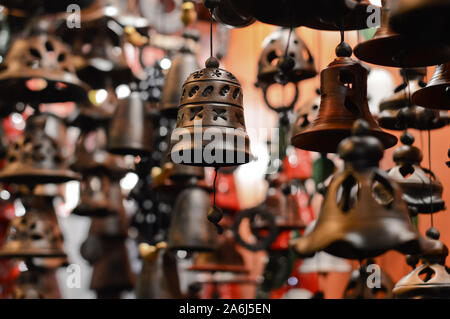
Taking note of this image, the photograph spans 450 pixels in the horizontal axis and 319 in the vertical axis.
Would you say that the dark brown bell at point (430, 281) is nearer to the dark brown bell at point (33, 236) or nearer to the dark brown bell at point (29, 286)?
the dark brown bell at point (33, 236)

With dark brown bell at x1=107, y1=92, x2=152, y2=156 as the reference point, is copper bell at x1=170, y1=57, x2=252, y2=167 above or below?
below

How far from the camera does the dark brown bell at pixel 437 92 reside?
5.45 ft

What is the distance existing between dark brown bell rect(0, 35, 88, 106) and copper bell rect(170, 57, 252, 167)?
1087 mm

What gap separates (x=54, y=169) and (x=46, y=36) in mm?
532

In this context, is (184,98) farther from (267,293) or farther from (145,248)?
(267,293)

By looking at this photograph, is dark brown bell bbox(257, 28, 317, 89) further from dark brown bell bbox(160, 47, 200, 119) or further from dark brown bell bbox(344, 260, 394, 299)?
dark brown bell bbox(344, 260, 394, 299)

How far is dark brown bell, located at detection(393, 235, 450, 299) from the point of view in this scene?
5.81ft

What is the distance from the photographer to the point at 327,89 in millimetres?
1708

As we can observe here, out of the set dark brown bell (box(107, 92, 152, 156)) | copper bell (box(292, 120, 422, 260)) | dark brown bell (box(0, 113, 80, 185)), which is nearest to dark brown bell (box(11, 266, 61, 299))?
dark brown bell (box(0, 113, 80, 185))

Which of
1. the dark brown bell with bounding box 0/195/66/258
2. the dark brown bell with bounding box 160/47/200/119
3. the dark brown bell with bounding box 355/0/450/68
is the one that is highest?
the dark brown bell with bounding box 160/47/200/119

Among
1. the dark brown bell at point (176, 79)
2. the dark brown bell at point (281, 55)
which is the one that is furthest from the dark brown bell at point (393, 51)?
the dark brown bell at point (176, 79)

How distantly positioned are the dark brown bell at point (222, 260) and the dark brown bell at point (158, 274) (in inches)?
28.7

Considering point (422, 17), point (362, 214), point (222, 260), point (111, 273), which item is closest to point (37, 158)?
point (111, 273)

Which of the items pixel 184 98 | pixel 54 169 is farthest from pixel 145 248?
pixel 184 98
